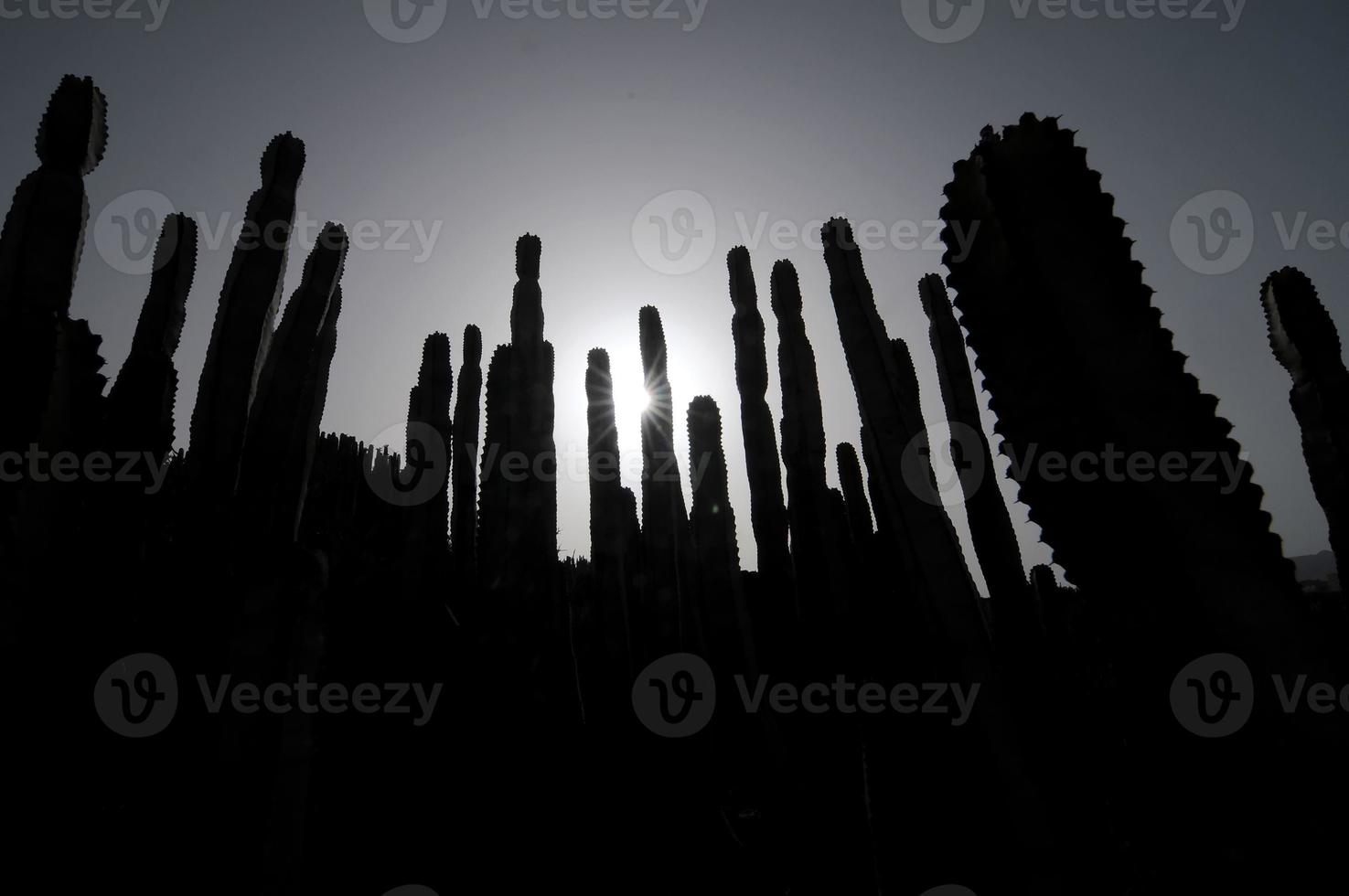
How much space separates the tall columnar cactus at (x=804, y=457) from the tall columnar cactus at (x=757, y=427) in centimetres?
10

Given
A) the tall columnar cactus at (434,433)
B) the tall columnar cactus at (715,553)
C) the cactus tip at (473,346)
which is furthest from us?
the cactus tip at (473,346)

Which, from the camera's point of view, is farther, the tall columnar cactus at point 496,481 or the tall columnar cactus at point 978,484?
the tall columnar cactus at point 978,484

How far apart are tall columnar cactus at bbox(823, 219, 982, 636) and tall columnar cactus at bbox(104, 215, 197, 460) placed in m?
2.56

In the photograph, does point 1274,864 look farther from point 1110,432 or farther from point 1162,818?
point 1110,432

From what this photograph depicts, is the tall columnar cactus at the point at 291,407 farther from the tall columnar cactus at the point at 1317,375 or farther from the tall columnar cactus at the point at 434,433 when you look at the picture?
the tall columnar cactus at the point at 1317,375

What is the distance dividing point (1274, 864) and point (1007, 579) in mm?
3704

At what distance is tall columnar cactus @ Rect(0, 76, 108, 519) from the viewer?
2.02 meters

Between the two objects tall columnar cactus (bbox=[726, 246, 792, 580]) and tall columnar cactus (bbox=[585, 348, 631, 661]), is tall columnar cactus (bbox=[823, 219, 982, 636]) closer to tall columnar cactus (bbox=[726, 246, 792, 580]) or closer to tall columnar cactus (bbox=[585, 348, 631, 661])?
tall columnar cactus (bbox=[726, 246, 792, 580])

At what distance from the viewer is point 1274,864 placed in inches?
35.5

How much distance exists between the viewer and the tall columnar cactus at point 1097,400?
3.23 feet

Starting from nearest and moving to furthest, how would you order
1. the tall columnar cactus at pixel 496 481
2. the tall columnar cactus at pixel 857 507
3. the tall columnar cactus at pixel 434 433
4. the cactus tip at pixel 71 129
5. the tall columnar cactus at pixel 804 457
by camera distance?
1. the cactus tip at pixel 71 129
2. the tall columnar cactus at pixel 496 481
3. the tall columnar cactus at pixel 804 457
4. the tall columnar cactus at pixel 857 507
5. the tall columnar cactus at pixel 434 433

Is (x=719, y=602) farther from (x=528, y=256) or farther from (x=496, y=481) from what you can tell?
(x=528, y=256)

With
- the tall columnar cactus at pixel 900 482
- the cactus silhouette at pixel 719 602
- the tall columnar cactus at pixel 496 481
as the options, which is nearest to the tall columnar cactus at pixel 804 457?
the cactus silhouette at pixel 719 602

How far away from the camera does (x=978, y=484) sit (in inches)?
177
